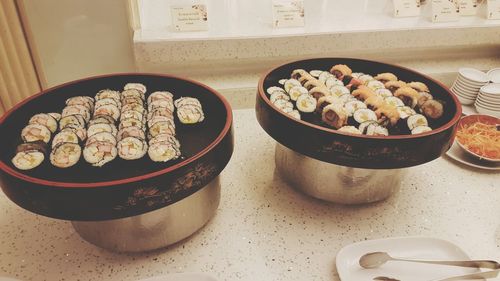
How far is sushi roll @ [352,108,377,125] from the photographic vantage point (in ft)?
3.67

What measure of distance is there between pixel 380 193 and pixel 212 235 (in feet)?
1.64

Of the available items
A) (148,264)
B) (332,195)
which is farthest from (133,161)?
(332,195)

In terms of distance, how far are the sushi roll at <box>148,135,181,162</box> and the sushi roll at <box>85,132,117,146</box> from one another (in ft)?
0.34

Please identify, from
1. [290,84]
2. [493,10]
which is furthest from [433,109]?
[493,10]

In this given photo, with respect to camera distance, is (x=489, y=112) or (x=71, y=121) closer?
(x=71, y=121)

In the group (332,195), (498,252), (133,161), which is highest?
(133,161)

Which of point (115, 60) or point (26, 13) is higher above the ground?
point (26, 13)

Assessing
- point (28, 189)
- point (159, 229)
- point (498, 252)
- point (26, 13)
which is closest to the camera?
point (28, 189)

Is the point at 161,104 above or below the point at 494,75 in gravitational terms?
above

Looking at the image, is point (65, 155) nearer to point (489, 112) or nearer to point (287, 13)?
point (287, 13)

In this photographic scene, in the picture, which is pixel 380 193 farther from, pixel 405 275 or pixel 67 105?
pixel 67 105

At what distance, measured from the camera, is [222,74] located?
5.62ft

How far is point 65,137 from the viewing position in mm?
1010

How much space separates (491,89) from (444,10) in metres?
0.43
